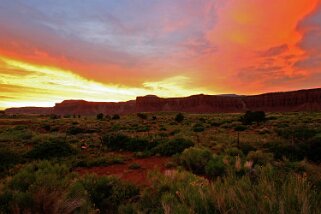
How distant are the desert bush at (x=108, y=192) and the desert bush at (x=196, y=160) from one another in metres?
3.61

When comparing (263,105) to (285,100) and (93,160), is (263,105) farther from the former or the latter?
(93,160)

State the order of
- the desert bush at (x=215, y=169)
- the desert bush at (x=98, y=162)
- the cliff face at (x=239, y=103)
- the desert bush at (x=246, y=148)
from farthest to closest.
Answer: the cliff face at (x=239, y=103) < the desert bush at (x=246, y=148) < the desert bush at (x=98, y=162) < the desert bush at (x=215, y=169)

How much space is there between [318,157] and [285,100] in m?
123

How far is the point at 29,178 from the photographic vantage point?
6.70 metres

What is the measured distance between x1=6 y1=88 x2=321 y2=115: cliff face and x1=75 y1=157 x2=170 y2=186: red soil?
116 m

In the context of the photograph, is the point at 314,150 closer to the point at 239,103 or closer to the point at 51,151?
the point at 51,151

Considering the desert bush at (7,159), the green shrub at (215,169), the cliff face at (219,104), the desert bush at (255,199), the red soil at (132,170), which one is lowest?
the red soil at (132,170)

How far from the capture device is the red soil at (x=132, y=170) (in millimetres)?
9508

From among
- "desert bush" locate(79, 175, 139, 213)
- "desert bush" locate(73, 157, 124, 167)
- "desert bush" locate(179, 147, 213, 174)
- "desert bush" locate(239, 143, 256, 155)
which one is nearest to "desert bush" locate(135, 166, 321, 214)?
"desert bush" locate(79, 175, 139, 213)

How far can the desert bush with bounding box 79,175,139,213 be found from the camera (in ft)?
18.9

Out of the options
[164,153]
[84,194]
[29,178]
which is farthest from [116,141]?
[84,194]

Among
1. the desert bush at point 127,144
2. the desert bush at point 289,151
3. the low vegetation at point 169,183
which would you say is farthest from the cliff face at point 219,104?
the low vegetation at point 169,183

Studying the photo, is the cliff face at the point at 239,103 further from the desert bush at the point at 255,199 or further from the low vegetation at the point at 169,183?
the desert bush at the point at 255,199

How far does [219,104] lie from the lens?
140m
